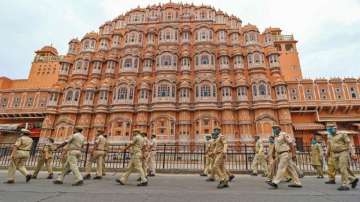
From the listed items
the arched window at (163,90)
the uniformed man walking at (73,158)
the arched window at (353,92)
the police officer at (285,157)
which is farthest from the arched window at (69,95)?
the arched window at (353,92)

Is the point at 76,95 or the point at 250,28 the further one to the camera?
the point at 250,28

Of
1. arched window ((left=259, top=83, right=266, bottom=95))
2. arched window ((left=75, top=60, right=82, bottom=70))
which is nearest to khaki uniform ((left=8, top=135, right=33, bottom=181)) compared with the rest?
arched window ((left=259, top=83, right=266, bottom=95))

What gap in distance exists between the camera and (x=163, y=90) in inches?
989

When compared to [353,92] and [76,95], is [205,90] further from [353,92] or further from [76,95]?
[353,92]

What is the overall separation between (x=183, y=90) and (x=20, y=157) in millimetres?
18766

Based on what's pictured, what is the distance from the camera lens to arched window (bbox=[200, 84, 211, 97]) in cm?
2477

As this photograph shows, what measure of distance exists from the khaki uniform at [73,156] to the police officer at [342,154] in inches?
330

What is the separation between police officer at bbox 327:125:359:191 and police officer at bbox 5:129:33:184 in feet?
34.7

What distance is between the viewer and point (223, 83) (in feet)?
81.8

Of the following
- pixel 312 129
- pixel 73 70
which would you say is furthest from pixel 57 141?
pixel 312 129

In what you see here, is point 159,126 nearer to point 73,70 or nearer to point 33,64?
point 73,70

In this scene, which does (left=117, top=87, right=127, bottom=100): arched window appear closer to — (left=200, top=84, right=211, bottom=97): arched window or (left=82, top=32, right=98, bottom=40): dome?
(left=200, top=84, right=211, bottom=97): arched window

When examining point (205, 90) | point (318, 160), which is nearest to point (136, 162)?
point (318, 160)

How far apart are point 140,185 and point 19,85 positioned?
39.6 meters
